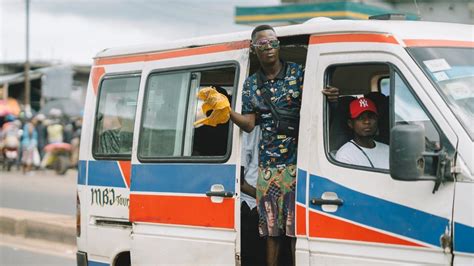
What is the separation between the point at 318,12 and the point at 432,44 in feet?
51.5

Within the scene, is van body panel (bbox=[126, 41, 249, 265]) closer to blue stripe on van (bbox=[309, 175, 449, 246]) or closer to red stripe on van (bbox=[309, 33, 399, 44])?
red stripe on van (bbox=[309, 33, 399, 44])

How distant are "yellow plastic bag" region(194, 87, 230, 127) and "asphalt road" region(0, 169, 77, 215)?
382 inches

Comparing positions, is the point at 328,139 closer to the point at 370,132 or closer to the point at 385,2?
the point at 370,132

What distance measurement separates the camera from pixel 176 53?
21.3 feet

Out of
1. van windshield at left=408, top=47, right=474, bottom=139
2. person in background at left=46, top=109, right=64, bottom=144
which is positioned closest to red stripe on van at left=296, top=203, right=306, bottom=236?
van windshield at left=408, top=47, right=474, bottom=139

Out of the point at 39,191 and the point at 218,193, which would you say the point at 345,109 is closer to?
the point at 218,193

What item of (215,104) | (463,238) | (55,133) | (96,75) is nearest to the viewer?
(463,238)

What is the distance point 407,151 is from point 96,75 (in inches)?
153

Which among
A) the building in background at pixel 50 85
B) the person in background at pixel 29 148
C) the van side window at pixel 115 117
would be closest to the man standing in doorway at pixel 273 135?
the van side window at pixel 115 117

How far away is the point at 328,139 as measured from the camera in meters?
5.22

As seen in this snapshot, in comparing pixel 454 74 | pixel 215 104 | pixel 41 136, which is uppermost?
pixel 454 74

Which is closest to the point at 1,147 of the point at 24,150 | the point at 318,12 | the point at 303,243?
the point at 24,150

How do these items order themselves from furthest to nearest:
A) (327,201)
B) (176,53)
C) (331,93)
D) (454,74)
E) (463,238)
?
(176,53)
(331,93)
(327,201)
(454,74)
(463,238)

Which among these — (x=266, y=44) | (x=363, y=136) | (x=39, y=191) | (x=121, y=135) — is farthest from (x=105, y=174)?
(x=39, y=191)
